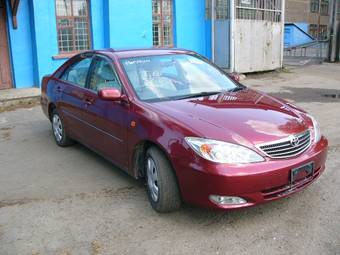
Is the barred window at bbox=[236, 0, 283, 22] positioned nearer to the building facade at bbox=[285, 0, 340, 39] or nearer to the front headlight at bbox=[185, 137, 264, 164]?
the front headlight at bbox=[185, 137, 264, 164]

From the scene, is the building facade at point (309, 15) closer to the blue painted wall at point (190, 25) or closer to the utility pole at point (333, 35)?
the utility pole at point (333, 35)

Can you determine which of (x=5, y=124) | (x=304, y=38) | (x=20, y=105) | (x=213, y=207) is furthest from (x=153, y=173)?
(x=304, y=38)

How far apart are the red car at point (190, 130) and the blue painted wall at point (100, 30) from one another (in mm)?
6223

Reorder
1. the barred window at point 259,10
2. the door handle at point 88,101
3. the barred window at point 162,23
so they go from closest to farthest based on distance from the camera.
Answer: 1. the door handle at point 88,101
2. the barred window at point 162,23
3. the barred window at point 259,10

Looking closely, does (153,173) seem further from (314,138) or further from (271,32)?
(271,32)

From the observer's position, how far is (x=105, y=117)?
4855 mm

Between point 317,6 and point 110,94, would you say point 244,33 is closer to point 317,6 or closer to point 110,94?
point 110,94

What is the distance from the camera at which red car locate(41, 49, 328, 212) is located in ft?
11.7

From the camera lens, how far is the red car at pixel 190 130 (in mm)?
3557

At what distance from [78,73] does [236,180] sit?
321cm

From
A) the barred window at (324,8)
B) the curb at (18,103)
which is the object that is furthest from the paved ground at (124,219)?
the barred window at (324,8)

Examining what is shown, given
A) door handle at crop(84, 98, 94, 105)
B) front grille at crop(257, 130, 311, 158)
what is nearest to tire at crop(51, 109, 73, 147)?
door handle at crop(84, 98, 94, 105)

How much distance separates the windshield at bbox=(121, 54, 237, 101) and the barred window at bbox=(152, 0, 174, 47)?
926 cm

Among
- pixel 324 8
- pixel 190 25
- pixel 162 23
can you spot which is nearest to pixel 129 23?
pixel 162 23
